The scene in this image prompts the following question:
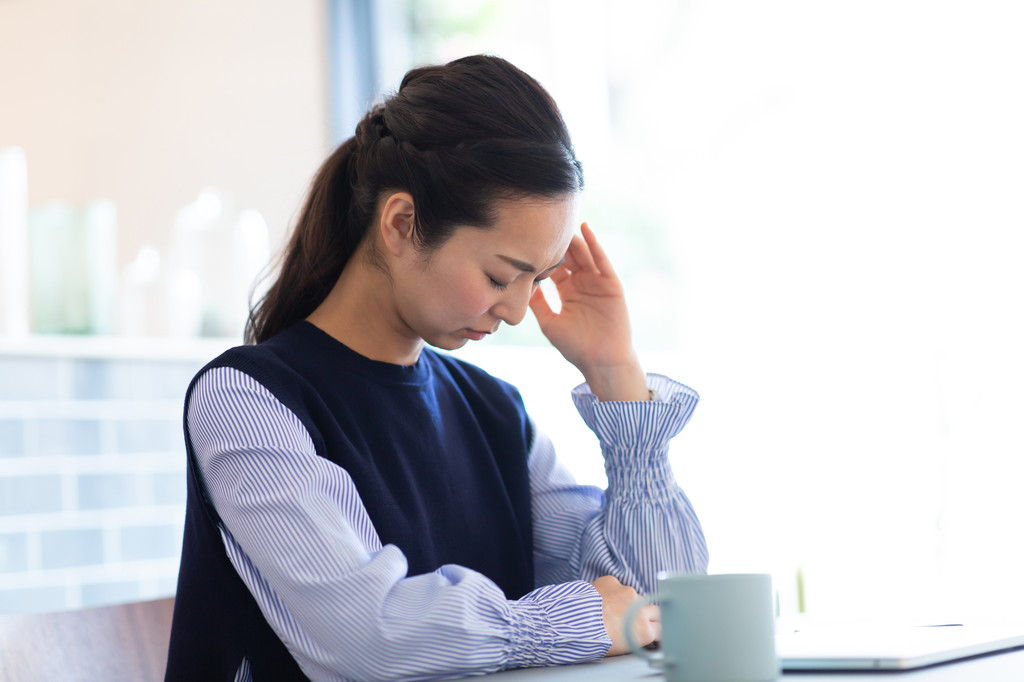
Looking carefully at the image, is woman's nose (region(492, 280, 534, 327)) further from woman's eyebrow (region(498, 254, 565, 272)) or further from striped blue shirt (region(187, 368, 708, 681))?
striped blue shirt (region(187, 368, 708, 681))

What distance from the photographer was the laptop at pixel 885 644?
0.76 meters

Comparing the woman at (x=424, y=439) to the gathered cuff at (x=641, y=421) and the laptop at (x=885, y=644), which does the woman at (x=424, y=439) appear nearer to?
the gathered cuff at (x=641, y=421)

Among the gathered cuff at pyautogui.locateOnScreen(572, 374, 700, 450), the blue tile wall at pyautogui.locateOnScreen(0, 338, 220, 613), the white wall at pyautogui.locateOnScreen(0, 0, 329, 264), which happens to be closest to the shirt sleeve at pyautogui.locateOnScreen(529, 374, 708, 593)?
the gathered cuff at pyautogui.locateOnScreen(572, 374, 700, 450)

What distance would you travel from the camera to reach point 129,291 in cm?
233

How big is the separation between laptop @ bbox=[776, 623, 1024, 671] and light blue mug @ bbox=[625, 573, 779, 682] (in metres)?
0.07

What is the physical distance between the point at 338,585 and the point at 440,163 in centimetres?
45

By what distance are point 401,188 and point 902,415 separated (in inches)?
49.3

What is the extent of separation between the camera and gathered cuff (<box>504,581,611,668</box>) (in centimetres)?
90

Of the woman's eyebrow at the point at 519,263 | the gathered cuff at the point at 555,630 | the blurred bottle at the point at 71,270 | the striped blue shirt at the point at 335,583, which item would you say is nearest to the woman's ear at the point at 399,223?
the woman's eyebrow at the point at 519,263

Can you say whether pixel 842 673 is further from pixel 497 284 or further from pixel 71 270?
pixel 71 270

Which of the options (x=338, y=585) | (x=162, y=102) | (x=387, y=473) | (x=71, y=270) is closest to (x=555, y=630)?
(x=338, y=585)

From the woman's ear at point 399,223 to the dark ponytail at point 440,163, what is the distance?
0.03ft

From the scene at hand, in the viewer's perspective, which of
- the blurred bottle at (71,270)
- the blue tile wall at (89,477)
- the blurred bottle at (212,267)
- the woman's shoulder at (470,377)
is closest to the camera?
the woman's shoulder at (470,377)

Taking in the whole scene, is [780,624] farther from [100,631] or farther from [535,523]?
[100,631]
